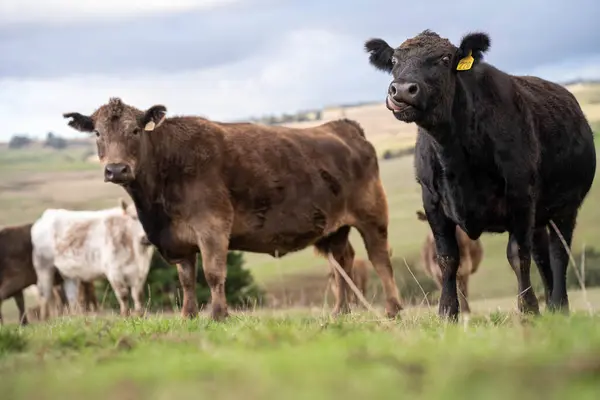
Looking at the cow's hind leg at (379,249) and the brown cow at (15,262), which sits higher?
the cow's hind leg at (379,249)

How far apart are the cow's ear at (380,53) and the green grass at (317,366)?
4.91m

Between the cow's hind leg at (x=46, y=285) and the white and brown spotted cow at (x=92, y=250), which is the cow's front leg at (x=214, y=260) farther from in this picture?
the cow's hind leg at (x=46, y=285)

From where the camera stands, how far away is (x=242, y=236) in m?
13.5

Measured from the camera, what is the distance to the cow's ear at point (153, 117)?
42.1 ft

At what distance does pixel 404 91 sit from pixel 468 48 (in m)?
1.12

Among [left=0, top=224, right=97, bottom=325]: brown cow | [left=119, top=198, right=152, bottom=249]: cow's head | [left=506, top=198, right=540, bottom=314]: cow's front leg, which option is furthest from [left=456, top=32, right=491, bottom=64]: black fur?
[left=0, top=224, right=97, bottom=325]: brown cow

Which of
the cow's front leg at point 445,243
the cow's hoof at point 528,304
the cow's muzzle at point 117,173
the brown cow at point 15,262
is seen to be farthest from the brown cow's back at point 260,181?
the brown cow at point 15,262

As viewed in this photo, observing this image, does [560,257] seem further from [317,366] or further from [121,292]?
[121,292]

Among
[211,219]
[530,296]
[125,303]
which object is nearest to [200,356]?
[530,296]

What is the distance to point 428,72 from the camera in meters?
9.38

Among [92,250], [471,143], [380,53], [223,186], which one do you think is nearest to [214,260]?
[223,186]

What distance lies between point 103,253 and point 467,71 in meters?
13.9

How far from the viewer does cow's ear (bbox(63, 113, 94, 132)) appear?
41.9ft

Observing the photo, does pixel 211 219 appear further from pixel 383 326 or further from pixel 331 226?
pixel 383 326
